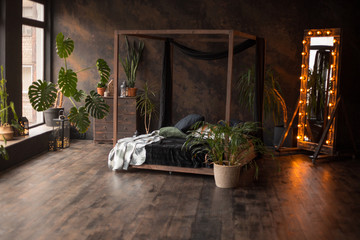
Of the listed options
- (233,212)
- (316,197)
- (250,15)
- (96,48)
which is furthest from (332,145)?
(96,48)

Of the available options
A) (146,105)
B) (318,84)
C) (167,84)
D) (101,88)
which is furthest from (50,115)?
(318,84)

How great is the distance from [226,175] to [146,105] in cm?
330

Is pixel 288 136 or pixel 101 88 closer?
pixel 288 136

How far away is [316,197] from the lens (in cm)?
494

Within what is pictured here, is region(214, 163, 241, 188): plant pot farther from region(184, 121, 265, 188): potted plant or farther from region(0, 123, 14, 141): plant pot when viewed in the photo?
region(0, 123, 14, 141): plant pot

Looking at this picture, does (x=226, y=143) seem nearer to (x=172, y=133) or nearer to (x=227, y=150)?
(x=227, y=150)

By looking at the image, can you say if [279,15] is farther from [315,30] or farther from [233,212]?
[233,212]

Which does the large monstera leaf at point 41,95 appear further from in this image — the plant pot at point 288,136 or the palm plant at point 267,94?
the plant pot at point 288,136

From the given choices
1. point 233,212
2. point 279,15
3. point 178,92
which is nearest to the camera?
point 233,212

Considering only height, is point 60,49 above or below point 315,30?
below

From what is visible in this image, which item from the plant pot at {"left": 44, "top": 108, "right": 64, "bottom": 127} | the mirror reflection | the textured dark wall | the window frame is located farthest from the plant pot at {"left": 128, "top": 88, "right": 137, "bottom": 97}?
the mirror reflection

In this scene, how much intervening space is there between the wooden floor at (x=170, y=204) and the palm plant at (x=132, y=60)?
234cm

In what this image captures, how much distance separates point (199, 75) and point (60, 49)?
2656 millimetres

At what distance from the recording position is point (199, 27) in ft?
26.2
